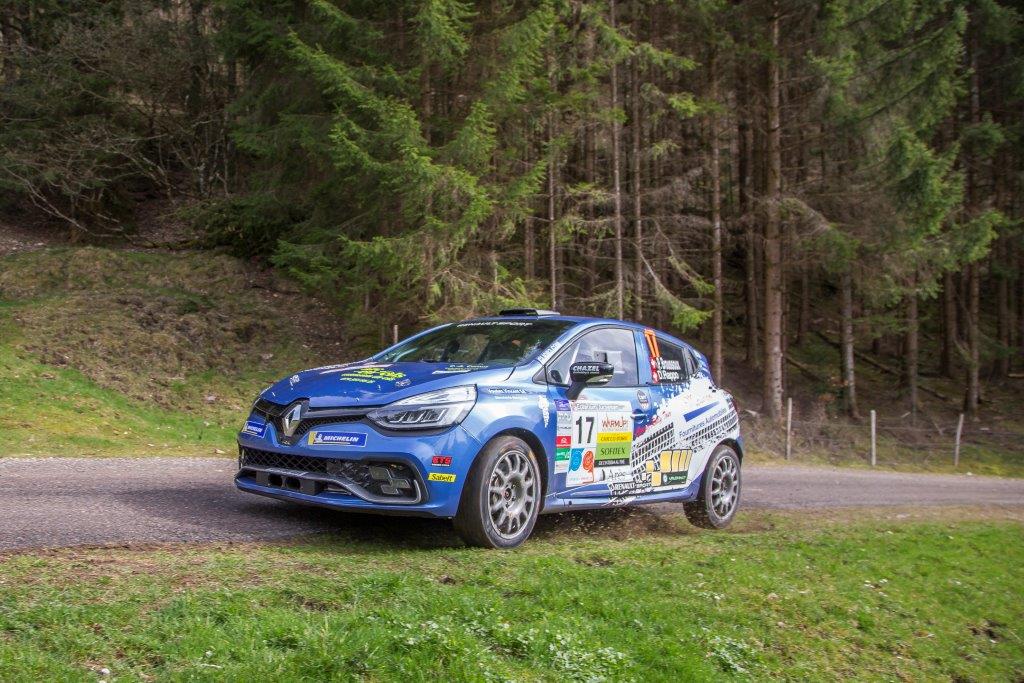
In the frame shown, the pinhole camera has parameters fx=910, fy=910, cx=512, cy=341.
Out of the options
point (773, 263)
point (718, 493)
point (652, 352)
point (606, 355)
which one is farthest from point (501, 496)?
point (773, 263)

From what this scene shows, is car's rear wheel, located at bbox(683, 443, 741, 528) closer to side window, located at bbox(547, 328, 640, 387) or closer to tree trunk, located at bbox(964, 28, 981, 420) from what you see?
side window, located at bbox(547, 328, 640, 387)

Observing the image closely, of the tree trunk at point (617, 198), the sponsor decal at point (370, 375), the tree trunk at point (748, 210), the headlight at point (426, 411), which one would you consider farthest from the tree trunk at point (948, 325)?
the headlight at point (426, 411)

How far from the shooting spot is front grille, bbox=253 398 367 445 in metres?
6.43

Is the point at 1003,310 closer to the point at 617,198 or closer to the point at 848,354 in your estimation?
the point at 848,354

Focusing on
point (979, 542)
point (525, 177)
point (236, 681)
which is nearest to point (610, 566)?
point (236, 681)

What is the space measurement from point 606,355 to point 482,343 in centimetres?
111

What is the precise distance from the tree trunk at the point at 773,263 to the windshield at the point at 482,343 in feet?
55.0

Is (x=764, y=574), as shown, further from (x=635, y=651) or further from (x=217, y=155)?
(x=217, y=155)

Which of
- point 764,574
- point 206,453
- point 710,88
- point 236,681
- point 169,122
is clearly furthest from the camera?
point 169,122

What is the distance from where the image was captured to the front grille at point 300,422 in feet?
21.1

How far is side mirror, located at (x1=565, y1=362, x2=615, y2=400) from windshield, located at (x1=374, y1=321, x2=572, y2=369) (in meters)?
0.40

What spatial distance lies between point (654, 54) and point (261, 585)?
17.6 m

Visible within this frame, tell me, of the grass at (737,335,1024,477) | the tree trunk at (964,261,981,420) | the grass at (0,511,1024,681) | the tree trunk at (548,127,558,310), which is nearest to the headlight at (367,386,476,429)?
the grass at (0,511,1024,681)

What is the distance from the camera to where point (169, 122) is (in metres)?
25.8
